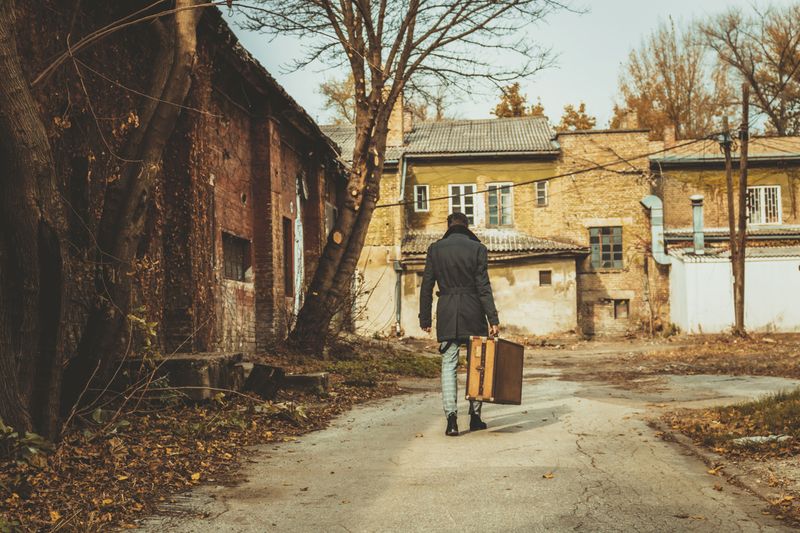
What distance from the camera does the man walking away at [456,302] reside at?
7.93 metres

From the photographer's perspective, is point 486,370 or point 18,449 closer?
point 18,449

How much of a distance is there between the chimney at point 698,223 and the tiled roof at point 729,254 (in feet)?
1.49

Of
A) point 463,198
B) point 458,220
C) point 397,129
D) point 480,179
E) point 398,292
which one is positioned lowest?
point 398,292

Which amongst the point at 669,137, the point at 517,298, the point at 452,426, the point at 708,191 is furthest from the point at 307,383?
the point at 669,137

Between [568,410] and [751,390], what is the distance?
365 centimetres

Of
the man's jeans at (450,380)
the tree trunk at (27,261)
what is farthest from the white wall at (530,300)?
the tree trunk at (27,261)

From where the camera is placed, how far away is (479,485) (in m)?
5.54

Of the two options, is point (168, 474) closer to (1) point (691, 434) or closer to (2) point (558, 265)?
(1) point (691, 434)

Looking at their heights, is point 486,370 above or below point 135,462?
above

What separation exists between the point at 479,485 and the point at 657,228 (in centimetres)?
2987

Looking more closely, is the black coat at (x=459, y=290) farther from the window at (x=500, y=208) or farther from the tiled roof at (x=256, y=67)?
the window at (x=500, y=208)

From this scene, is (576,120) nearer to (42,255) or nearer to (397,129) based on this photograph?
(397,129)

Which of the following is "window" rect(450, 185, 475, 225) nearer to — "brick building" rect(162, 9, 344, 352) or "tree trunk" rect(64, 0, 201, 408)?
"brick building" rect(162, 9, 344, 352)

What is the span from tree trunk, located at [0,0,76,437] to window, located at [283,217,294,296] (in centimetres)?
1280
